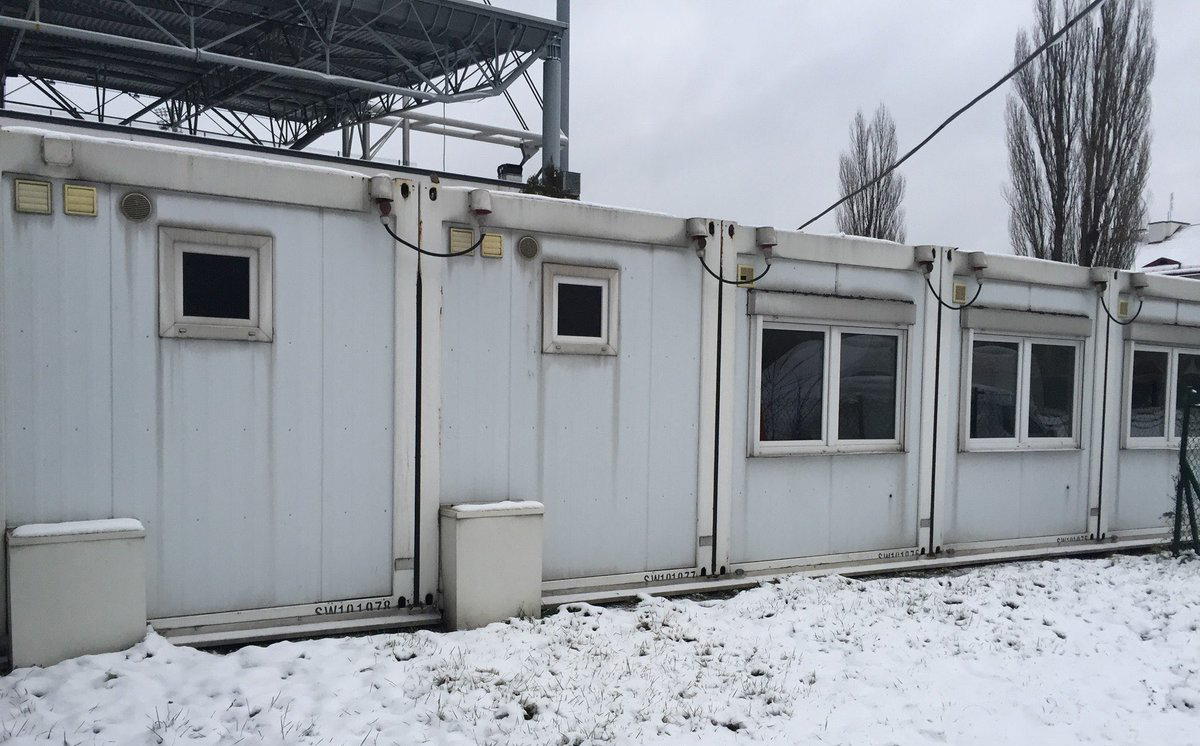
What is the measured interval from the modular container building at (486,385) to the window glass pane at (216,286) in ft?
0.04

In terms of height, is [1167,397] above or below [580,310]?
below

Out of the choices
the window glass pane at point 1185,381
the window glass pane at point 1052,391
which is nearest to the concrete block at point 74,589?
the window glass pane at point 1052,391

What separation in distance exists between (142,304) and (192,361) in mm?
358

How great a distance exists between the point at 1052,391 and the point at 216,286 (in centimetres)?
666

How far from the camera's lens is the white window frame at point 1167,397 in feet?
25.8

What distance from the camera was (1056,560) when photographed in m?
7.19

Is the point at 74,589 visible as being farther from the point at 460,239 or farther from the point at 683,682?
the point at 683,682

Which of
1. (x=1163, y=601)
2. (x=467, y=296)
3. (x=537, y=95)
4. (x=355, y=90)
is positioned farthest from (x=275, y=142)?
(x=1163, y=601)

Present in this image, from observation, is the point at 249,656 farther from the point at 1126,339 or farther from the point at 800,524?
the point at 1126,339

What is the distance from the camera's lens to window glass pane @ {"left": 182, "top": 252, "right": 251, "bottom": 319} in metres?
4.40

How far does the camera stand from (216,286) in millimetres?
4465

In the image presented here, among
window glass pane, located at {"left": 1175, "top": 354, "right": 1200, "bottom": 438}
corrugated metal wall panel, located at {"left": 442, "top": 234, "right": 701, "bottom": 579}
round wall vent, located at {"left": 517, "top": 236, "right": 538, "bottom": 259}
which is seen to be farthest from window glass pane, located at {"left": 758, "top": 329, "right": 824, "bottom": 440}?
window glass pane, located at {"left": 1175, "top": 354, "right": 1200, "bottom": 438}

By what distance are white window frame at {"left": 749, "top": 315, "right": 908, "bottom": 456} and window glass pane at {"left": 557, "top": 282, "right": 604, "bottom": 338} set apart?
3.99 ft

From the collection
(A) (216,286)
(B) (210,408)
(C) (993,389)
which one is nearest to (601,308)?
(A) (216,286)
